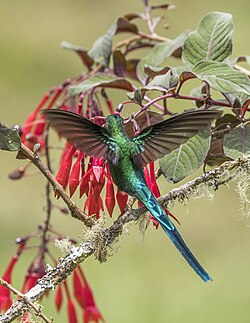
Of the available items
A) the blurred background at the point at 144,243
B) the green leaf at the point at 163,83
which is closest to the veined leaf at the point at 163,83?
the green leaf at the point at 163,83

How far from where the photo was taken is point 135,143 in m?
0.71

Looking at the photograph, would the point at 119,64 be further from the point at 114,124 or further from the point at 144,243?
the point at 144,243

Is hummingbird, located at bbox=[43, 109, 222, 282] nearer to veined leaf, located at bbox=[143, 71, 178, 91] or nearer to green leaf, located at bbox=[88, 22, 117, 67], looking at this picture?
veined leaf, located at bbox=[143, 71, 178, 91]

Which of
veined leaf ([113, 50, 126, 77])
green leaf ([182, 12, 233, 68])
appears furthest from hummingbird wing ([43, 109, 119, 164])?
veined leaf ([113, 50, 126, 77])

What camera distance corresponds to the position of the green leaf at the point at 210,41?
2.57ft

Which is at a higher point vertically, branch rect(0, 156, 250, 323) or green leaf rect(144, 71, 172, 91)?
green leaf rect(144, 71, 172, 91)

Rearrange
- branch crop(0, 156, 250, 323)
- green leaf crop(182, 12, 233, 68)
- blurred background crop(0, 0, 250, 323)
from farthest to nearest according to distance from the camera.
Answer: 1. blurred background crop(0, 0, 250, 323)
2. green leaf crop(182, 12, 233, 68)
3. branch crop(0, 156, 250, 323)

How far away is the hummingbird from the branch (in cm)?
2

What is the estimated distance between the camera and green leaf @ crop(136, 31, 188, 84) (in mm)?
964

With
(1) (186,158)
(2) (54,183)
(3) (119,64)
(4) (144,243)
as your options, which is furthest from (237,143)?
(4) (144,243)

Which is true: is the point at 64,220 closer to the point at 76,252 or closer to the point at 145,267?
the point at 145,267

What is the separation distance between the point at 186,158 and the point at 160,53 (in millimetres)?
285

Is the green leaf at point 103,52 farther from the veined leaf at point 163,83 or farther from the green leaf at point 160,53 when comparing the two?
the veined leaf at point 163,83

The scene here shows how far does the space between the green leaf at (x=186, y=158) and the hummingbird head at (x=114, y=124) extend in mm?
51
